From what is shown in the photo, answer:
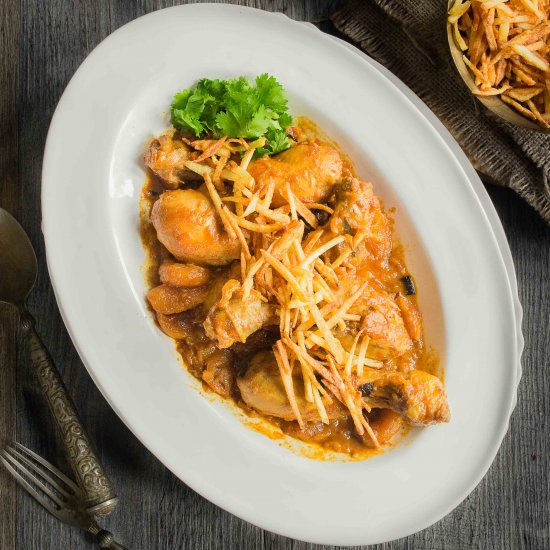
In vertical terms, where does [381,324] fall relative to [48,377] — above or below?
above

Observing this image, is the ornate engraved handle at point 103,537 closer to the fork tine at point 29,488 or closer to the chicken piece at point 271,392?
the fork tine at point 29,488

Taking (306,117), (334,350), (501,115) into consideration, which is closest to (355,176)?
(306,117)

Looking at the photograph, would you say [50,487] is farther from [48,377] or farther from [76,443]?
[48,377]

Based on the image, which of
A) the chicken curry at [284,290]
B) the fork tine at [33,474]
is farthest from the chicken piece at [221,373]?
the fork tine at [33,474]

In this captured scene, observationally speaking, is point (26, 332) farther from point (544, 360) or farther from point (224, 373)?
point (544, 360)

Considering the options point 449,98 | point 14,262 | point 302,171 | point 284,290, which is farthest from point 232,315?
point 449,98
